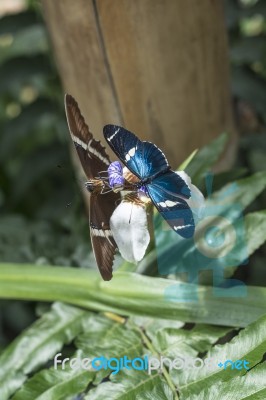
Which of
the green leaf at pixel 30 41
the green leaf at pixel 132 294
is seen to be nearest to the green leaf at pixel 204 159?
the green leaf at pixel 132 294

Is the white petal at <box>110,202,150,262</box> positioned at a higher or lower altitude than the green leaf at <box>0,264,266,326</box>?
higher

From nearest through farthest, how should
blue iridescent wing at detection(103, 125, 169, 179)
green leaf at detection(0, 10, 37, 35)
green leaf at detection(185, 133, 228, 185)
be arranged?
blue iridescent wing at detection(103, 125, 169, 179), green leaf at detection(185, 133, 228, 185), green leaf at detection(0, 10, 37, 35)

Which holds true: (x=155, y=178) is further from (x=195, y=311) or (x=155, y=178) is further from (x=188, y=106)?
(x=188, y=106)

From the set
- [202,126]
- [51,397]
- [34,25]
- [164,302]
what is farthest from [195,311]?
[34,25]

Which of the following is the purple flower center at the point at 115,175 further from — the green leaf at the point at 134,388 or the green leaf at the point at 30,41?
the green leaf at the point at 30,41

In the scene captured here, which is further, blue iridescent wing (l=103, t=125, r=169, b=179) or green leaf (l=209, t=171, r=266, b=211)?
green leaf (l=209, t=171, r=266, b=211)

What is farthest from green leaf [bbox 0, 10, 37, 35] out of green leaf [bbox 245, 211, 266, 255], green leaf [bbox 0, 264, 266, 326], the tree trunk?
green leaf [bbox 245, 211, 266, 255]

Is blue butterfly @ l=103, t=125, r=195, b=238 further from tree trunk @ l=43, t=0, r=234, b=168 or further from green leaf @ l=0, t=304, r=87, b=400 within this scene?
green leaf @ l=0, t=304, r=87, b=400
